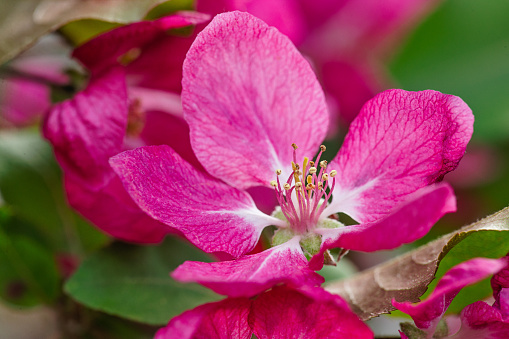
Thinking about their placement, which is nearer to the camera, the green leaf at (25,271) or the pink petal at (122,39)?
the pink petal at (122,39)

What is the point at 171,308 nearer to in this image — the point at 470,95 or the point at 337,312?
the point at 337,312

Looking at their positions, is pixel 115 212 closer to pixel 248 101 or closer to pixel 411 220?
pixel 248 101

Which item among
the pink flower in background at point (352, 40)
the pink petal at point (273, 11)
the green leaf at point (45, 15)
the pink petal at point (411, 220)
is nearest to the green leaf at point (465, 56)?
the pink flower in background at point (352, 40)

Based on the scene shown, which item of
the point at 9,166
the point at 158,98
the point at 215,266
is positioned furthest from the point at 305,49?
the point at 215,266

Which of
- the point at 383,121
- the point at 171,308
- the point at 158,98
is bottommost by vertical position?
the point at 171,308

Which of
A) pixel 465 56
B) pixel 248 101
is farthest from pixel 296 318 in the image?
pixel 465 56

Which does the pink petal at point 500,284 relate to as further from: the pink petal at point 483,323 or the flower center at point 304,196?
the flower center at point 304,196
